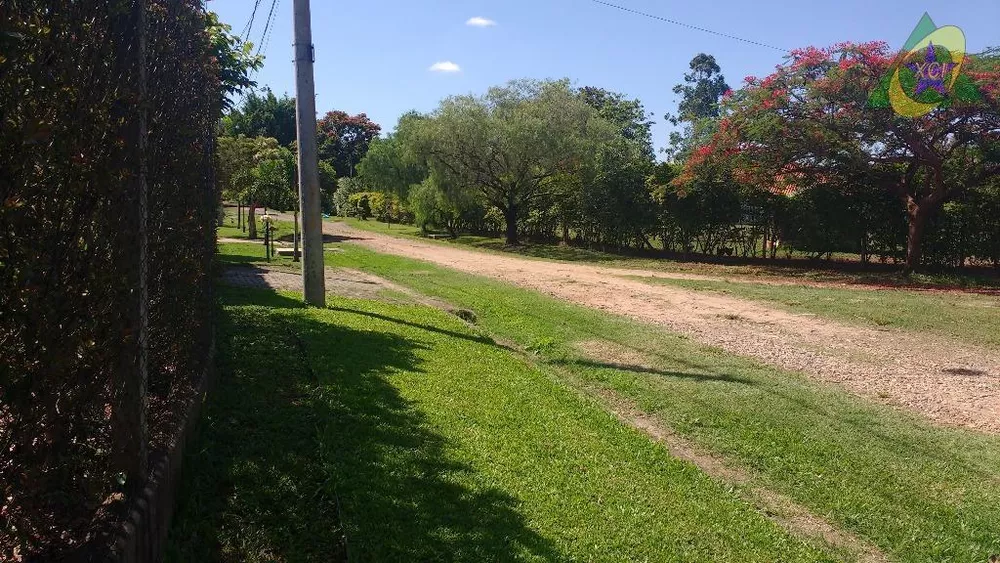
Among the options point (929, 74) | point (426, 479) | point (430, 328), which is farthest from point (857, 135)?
point (426, 479)

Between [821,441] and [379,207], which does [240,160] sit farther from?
[379,207]

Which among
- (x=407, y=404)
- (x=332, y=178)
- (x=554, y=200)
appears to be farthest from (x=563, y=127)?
(x=407, y=404)

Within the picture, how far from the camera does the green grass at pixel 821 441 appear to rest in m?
4.05

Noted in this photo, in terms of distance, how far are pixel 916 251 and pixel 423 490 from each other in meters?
19.1

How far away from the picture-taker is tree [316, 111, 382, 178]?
77.1 metres

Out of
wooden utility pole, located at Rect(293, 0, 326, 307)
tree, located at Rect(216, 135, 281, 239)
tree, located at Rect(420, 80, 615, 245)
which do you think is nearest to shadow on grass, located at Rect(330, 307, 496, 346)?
wooden utility pole, located at Rect(293, 0, 326, 307)

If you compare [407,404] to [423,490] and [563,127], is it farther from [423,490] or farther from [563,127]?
[563,127]

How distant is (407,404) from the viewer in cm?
534

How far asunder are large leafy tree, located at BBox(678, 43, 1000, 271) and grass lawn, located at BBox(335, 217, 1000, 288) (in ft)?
4.36

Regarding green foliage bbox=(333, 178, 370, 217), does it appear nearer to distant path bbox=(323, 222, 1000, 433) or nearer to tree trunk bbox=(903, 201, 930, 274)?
distant path bbox=(323, 222, 1000, 433)

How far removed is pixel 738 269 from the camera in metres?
20.7

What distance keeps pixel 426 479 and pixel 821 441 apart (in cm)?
348

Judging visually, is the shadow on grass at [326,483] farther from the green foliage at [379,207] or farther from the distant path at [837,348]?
the green foliage at [379,207]

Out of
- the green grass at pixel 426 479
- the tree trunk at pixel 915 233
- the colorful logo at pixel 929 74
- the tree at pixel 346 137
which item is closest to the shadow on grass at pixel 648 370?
the green grass at pixel 426 479
